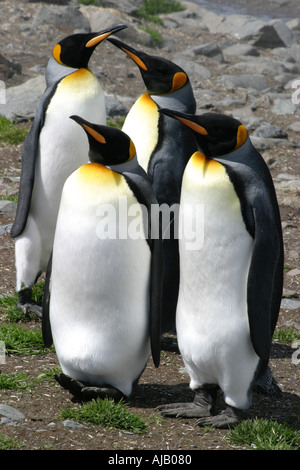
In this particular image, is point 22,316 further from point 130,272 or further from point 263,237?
point 263,237

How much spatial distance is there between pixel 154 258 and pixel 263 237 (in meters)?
0.57

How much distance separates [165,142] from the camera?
4688mm

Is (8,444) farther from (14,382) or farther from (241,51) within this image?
(241,51)

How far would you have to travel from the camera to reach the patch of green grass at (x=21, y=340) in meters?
4.44

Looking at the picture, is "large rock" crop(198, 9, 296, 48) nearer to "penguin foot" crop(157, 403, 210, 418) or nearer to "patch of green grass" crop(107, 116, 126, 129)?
"patch of green grass" crop(107, 116, 126, 129)

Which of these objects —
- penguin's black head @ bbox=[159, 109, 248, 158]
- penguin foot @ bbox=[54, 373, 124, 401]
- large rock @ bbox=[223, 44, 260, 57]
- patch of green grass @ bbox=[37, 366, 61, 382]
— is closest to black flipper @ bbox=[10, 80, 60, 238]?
patch of green grass @ bbox=[37, 366, 61, 382]

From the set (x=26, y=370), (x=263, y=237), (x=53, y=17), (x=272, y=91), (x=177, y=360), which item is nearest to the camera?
(x=263, y=237)

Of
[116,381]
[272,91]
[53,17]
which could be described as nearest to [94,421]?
[116,381]

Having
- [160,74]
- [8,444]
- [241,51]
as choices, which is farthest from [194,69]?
[8,444]

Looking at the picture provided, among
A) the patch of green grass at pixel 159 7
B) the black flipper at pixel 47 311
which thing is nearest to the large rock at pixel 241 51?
the patch of green grass at pixel 159 7

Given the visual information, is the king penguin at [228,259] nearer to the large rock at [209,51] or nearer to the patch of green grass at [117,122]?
the patch of green grass at [117,122]

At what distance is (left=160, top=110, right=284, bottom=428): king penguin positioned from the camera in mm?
3531

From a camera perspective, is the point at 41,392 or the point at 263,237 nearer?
the point at 263,237

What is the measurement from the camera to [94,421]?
3.59m
